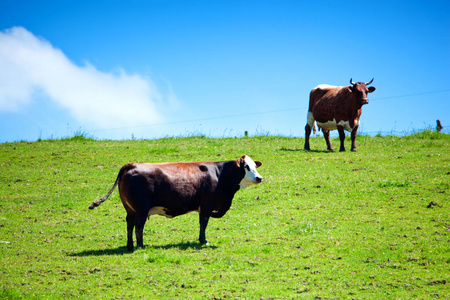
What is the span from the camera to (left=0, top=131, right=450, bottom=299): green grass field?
971 cm

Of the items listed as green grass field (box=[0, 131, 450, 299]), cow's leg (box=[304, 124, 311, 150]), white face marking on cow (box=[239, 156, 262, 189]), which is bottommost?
green grass field (box=[0, 131, 450, 299])

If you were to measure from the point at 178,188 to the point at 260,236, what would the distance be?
2557mm

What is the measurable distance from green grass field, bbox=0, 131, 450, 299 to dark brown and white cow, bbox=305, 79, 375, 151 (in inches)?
90.2

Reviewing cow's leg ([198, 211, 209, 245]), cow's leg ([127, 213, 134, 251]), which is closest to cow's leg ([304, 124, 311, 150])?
cow's leg ([198, 211, 209, 245])

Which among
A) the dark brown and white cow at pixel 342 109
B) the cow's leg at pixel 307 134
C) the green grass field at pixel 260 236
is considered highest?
the dark brown and white cow at pixel 342 109

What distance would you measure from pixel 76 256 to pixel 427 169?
46.8 ft

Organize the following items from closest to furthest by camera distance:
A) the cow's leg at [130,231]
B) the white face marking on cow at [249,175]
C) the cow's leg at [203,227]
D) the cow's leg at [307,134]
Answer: the cow's leg at [130,231]
the cow's leg at [203,227]
the white face marking on cow at [249,175]
the cow's leg at [307,134]

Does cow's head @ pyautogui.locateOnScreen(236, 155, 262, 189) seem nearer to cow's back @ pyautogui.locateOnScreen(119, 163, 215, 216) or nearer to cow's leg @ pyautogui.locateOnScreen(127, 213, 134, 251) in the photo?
cow's back @ pyautogui.locateOnScreen(119, 163, 215, 216)

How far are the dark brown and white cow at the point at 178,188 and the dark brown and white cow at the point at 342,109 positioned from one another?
45.8 feet

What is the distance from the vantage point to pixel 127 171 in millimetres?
12188

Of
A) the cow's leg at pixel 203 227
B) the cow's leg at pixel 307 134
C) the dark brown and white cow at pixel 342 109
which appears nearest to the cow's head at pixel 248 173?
the cow's leg at pixel 203 227

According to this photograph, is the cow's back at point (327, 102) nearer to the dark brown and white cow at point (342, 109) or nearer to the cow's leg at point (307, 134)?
the dark brown and white cow at point (342, 109)

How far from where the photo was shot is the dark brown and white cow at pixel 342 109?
25.8 metres

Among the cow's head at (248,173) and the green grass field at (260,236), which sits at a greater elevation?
the cow's head at (248,173)
